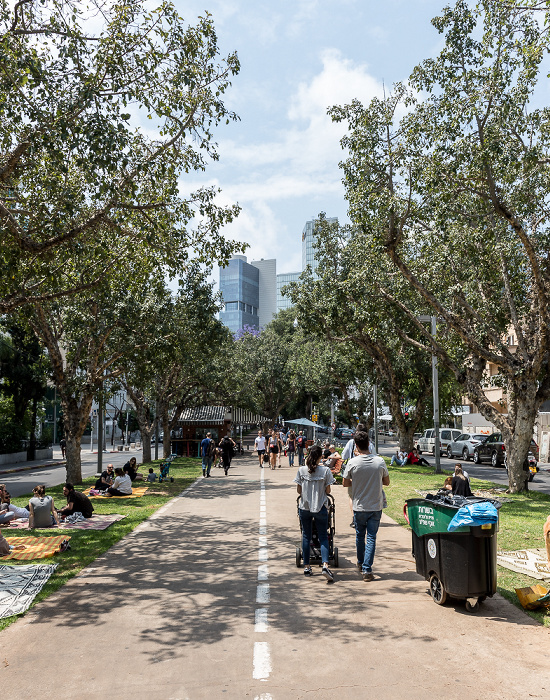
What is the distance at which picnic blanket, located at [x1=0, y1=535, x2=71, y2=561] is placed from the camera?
29.5 ft

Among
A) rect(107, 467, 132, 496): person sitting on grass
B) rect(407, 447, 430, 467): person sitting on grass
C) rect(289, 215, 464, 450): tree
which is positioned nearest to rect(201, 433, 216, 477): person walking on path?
rect(107, 467, 132, 496): person sitting on grass

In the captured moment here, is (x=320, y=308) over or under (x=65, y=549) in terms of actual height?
over

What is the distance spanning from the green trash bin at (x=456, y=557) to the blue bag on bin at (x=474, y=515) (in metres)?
0.05

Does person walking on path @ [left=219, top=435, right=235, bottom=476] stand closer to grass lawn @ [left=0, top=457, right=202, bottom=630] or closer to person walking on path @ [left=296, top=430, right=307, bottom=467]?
person walking on path @ [left=296, top=430, right=307, bottom=467]

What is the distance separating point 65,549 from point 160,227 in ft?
20.1

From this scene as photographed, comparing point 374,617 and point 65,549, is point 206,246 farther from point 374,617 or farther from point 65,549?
point 374,617

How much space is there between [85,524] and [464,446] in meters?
27.4

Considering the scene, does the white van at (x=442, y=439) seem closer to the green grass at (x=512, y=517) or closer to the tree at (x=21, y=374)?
the green grass at (x=512, y=517)

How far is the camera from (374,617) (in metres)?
6.07

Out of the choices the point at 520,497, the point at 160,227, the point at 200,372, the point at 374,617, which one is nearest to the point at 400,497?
the point at 520,497

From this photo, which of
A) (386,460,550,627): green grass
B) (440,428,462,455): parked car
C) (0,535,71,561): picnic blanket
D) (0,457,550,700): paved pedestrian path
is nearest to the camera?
(0,457,550,700): paved pedestrian path

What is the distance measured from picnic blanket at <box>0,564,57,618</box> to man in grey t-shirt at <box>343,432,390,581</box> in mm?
3856

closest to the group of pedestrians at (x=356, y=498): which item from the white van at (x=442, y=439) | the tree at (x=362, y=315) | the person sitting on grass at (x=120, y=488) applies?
the person sitting on grass at (x=120, y=488)

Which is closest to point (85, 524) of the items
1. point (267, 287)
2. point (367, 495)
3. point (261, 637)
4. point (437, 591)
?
point (367, 495)
